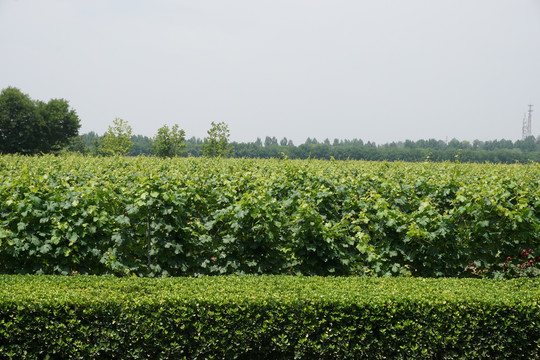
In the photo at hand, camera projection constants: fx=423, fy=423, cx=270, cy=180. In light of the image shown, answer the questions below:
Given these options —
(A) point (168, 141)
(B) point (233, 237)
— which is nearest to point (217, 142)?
(A) point (168, 141)

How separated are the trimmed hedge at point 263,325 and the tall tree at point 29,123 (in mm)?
60860

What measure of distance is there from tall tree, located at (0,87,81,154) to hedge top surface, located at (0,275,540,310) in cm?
6039

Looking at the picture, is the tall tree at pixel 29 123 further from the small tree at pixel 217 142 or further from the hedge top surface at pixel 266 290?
the hedge top surface at pixel 266 290

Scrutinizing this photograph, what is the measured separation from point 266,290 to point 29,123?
63405mm

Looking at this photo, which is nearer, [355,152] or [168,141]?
[168,141]

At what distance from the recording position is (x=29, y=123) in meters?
58.6

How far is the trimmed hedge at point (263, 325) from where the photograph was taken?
495 cm

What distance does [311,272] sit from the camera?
7277mm

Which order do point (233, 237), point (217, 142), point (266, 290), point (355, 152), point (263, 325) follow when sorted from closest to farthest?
1. point (263, 325)
2. point (266, 290)
3. point (233, 237)
4. point (217, 142)
5. point (355, 152)

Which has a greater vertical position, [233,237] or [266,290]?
[233,237]

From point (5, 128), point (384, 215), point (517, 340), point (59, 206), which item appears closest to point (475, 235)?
point (384, 215)

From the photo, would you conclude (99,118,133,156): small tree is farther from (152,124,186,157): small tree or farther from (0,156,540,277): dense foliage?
(0,156,540,277): dense foliage

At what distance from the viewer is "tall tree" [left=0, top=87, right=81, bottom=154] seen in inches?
2272

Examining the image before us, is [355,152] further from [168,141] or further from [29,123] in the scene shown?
[29,123]
